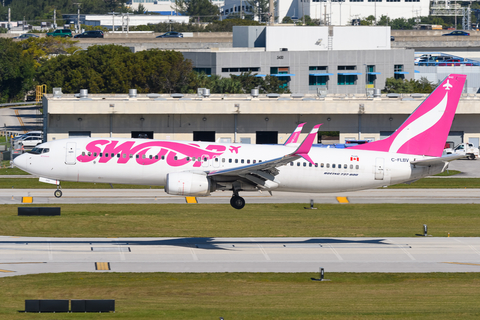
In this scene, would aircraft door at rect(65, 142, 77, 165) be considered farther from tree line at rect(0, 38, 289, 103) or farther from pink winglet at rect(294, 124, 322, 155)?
tree line at rect(0, 38, 289, 103)

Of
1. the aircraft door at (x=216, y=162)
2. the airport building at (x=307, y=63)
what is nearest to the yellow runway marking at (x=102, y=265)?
the aircraft door at (x=216, y=162)

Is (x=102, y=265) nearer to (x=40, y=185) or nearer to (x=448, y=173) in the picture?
(x=40, y=185)

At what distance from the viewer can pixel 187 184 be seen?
47.5 m

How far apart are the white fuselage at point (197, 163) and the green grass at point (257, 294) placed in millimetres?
7092

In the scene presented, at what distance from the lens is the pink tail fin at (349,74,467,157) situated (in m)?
53.3

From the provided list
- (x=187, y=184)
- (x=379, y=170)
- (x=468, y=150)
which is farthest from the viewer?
(x=468, y=150)

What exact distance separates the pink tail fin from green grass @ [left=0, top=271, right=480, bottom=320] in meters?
9.99

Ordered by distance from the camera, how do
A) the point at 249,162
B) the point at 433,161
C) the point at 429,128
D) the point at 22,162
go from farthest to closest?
the point at 429,128
the point at 22,162
the point at 433,161
the point at 249,162

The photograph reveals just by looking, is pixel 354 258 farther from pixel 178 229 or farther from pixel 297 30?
pixel 297 30

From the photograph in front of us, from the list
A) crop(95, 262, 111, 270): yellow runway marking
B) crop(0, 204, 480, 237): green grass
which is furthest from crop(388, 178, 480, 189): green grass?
crop(95, 262, 111, 270): yellow runway marking

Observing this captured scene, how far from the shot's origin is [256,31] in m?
176

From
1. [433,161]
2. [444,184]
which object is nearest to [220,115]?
[444,184]

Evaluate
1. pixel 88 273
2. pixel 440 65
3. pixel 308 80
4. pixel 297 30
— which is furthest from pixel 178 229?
pixel 440 65

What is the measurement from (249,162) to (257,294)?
10163 millimetres
